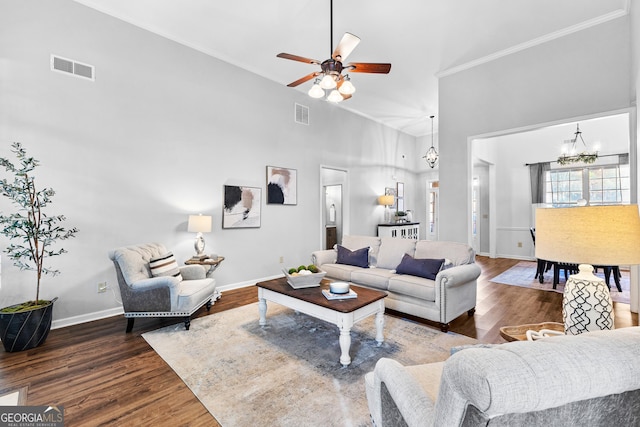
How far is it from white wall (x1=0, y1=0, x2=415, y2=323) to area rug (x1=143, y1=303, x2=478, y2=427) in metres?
1.34

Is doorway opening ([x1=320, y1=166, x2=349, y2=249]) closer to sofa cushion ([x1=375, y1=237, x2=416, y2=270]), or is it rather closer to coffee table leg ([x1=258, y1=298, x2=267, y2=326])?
sofa cushion ([x1=375, y1=237, x2=416, y2=270])

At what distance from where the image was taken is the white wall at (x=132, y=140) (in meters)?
3.08

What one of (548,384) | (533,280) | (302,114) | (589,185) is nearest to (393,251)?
(533,280)

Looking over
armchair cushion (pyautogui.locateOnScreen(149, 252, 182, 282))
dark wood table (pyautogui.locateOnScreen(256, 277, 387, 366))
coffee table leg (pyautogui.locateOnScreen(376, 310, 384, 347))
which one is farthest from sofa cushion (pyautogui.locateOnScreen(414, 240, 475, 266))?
armchair cushion (pyautogui.locateOnScreen(149, 252, 182, 282))

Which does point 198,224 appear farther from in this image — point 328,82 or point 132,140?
point 328,82

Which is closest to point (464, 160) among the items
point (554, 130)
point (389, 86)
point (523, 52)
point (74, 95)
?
point (523, 52)

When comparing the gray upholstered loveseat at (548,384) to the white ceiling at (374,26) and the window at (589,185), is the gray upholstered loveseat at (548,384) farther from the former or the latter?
the window at (589,185)

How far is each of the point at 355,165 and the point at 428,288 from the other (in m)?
4.30

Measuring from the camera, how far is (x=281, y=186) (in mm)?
5367

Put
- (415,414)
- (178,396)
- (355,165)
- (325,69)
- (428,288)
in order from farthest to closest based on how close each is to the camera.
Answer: (355,165) → (428,288) → (325,69) → (178,396) → (415,414)

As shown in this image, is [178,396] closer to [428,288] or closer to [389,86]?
[428,288]

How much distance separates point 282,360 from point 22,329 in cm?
238

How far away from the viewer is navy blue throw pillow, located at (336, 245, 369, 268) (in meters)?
4.06

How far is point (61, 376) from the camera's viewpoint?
2252 millimetres
